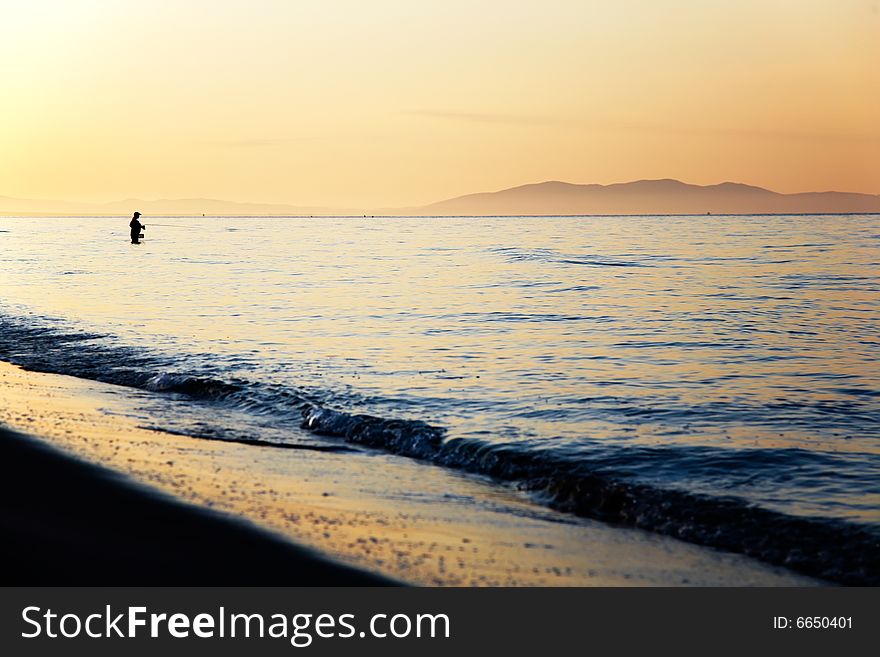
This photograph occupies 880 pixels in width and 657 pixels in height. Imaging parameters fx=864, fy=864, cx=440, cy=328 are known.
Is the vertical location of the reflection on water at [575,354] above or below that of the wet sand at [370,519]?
above

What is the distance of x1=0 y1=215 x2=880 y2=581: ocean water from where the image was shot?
8.63 m

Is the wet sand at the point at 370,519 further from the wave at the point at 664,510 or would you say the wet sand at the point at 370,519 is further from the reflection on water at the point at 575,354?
the reflection on water at the point at 575,354

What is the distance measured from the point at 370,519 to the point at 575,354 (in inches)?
430

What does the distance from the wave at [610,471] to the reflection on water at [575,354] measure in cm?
10

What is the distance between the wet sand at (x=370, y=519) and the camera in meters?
6.34

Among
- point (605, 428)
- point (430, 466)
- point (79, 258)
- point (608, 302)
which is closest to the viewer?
point (430, 466)

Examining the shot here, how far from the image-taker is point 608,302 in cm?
2889

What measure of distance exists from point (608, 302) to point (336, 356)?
14020 millimetres

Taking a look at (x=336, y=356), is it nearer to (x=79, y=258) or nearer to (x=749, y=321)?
(x=749, y=321)

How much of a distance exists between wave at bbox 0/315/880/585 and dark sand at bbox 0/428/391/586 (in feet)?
9.40

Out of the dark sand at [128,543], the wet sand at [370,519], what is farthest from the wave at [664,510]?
the dark sand at [128,543]

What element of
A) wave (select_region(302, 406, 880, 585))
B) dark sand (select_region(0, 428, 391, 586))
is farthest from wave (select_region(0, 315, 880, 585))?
dark sand (select_region(0, 428, 391, 586))

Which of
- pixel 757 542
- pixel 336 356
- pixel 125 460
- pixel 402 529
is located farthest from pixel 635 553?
pixel 336 356

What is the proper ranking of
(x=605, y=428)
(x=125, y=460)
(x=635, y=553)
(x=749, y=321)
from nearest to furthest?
(x=635, y=553) < (x=125, y=460) < (x=605, y=428) < (x=749, y=321)
